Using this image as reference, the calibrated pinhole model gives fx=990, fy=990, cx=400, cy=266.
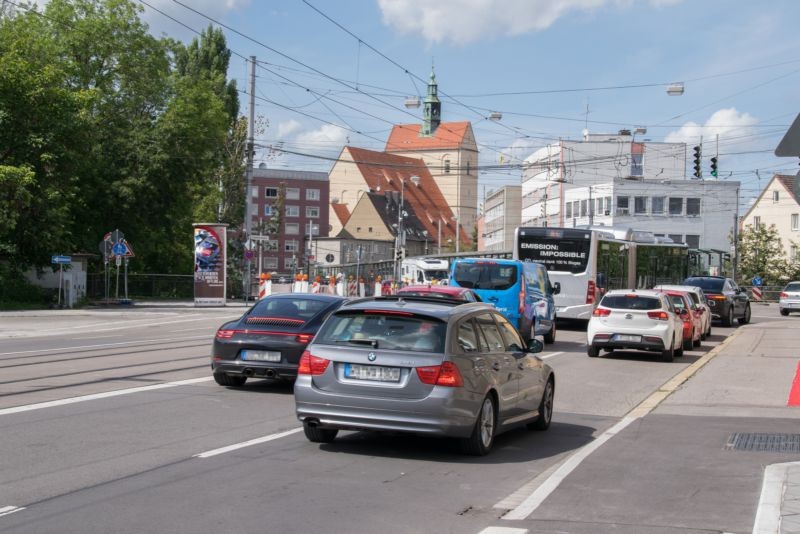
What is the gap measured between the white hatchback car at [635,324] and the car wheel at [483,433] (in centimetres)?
1273

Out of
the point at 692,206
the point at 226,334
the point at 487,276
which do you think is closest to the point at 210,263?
the point at 487,276

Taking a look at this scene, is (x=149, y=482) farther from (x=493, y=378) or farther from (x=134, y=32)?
(x=134, y=32)

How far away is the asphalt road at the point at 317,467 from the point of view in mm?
6688

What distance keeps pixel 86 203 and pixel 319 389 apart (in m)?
46.0

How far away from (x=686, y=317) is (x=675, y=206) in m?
71.8

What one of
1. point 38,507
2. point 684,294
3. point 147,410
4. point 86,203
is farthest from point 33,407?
point 86,203

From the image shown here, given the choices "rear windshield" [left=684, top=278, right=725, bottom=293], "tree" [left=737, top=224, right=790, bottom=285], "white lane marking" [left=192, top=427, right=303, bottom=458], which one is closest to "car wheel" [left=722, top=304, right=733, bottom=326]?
"rear windshield" [left=684, top=278, right=725, bottom=293]

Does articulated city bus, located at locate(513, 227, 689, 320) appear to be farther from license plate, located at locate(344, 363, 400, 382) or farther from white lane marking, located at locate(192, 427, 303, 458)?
license plate, located at locate(344, 363, 400, 382)

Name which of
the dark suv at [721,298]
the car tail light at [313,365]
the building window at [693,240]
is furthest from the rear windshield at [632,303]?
the building window at [693,240]

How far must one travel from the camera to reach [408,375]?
887 centimetres

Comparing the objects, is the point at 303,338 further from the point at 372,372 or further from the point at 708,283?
the point at 708,283

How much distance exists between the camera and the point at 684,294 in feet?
85.1

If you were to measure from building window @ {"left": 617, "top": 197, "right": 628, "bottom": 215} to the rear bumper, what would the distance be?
86.0m

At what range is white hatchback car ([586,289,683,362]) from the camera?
21500 millimetres
